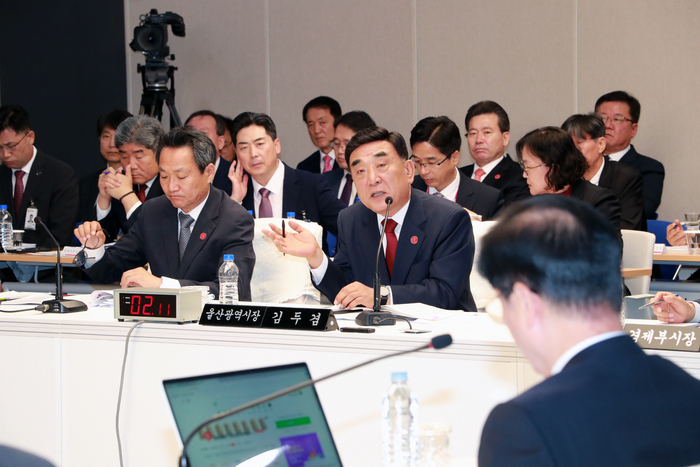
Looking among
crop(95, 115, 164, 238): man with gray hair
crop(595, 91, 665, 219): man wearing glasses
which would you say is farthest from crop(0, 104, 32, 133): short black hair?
crop(595, 91, 665, 219): man wearing glasses

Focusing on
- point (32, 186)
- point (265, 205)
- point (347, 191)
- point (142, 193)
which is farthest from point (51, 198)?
point (347, 191)

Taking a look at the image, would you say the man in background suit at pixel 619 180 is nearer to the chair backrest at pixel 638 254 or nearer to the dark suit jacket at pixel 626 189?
the dark suit jacket at pixel 626 189

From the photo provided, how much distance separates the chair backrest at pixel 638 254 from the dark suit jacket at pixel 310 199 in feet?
4.96

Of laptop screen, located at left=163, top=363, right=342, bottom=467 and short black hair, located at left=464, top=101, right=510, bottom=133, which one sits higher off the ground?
short black hair, located at left=464, top=101, right=510, bottom=133

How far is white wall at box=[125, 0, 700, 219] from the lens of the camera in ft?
17.2

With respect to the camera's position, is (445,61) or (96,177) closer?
(96,177)

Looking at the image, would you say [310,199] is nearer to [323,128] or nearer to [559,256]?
[323,128]

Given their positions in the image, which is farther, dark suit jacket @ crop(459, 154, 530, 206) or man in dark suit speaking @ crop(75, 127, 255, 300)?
dark suit jacket @ crop(459, 154, 530, 206)

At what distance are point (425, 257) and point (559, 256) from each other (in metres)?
1.64

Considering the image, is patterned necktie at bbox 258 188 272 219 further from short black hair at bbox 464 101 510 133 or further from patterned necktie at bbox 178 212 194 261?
short black hair at bbox 464 101 510 133

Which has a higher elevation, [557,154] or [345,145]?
[345,145]

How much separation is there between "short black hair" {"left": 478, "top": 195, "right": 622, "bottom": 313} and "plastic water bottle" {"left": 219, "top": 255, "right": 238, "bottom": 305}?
4.99 ft

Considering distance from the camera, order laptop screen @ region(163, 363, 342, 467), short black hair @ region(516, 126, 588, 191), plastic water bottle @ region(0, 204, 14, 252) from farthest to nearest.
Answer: plastic water bottle @ region(0, 204, 14, 252)
short black hair @ region(516, 126, 588, 191)
laptop screen @ region(163, 363, 342, 467)

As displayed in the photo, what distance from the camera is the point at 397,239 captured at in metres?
2.53
